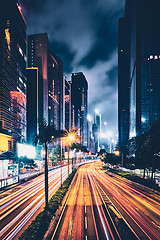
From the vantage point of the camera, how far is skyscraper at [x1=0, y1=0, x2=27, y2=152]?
86.6 metres

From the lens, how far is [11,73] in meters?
98.8

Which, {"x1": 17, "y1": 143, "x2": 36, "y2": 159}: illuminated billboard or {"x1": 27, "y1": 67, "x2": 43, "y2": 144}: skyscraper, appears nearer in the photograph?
{"x1": 17, "y1": 143, "x2": 36, "y2": 159}: illuminated billboard

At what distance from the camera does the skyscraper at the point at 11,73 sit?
8656 cm

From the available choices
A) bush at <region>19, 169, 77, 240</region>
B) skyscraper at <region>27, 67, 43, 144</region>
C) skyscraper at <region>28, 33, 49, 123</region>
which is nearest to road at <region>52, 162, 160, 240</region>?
bush at <region>19, 169, 77, 240</region>

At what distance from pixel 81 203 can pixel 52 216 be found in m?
8.84

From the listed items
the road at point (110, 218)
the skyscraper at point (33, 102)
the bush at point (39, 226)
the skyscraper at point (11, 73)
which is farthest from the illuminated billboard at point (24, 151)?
the skyscraper at point (33, 102)

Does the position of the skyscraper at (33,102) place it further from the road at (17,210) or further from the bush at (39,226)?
the bush at (39,226)

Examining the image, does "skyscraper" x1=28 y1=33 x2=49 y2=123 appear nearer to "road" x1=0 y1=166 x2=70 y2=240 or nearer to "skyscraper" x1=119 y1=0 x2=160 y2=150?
"skyscraper" x1=119 y1=0 x2=160 y2=150

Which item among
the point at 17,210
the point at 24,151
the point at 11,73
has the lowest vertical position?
the point at 17,210

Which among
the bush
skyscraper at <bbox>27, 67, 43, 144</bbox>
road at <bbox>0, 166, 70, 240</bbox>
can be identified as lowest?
road at <bbox>0, 166, 70, 240</bbox>

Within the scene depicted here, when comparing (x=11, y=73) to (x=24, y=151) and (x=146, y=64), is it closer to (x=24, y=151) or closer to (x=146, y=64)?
(x=24, y=151)

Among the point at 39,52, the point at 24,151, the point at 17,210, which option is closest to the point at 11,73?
the point at 24,151

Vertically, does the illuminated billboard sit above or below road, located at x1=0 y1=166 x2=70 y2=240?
above

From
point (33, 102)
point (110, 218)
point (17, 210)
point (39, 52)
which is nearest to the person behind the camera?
point (110, 218)
